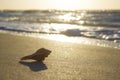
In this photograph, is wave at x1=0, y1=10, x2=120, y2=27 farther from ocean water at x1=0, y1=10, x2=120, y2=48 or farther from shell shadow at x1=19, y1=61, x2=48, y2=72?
shell shadow at x1=19, y1=61, x2=48, y2=72

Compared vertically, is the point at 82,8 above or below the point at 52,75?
below

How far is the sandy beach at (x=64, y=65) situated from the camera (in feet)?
14.4

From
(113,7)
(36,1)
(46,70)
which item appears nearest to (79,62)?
(46,70)

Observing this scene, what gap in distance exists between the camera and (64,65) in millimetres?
5020

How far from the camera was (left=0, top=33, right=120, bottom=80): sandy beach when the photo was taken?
4.40m

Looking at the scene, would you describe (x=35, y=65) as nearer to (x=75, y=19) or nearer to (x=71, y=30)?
(x=71, y=30)

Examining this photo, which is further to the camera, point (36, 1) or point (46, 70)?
point (36, 1)

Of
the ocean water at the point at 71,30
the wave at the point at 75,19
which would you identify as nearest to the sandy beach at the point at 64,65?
the ocean water at the point at 71,30

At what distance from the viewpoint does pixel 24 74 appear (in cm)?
445

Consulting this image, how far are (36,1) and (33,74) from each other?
3533 centimetres

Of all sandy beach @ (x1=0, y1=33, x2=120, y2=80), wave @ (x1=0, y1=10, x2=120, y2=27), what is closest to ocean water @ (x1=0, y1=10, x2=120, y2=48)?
wave @ (x1=0, y1=10, x2=120, y2=27)

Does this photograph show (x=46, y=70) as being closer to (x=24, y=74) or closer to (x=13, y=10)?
(x=24, y=74)

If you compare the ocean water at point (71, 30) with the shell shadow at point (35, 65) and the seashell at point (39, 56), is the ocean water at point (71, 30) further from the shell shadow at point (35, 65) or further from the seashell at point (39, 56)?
the shell shadow at point (35, 65)

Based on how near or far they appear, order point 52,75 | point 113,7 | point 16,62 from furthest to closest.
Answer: point 113,7, point 16,62, point 52,75
